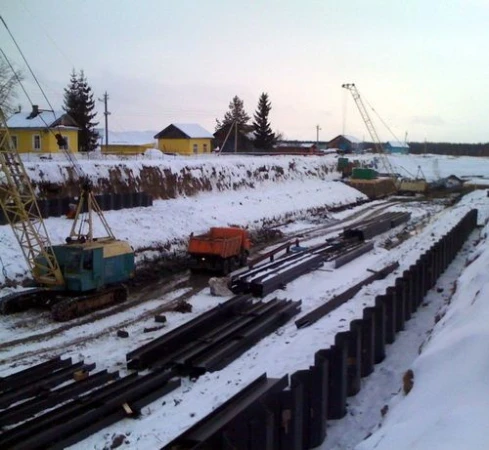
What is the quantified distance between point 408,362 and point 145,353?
18.8 ft

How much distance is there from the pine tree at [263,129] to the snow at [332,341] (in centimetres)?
5059

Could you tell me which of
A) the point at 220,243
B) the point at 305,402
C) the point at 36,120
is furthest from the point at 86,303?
the point at 36,120

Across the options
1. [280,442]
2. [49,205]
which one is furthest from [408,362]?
[49,205]

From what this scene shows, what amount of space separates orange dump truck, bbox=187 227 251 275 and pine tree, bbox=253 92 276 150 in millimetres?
59894

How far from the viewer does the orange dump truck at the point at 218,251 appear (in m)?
22.9

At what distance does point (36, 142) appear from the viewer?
47438 mm

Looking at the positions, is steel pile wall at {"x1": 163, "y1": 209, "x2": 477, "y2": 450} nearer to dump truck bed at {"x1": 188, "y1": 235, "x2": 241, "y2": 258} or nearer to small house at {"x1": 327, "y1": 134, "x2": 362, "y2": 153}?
dump truck bed at {"x1": 188, "y1": 235, "x2": 241, "y2": 258}

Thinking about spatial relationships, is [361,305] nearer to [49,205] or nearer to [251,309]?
[251,309]

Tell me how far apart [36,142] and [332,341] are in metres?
41.2

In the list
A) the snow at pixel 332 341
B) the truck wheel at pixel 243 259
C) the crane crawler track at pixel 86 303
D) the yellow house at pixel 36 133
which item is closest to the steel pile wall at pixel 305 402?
the snow at pixel 332 341

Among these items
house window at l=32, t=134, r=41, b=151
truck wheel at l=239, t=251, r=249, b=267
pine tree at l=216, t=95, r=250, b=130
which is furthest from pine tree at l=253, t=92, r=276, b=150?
truck wheel at l=239, t=251, r=249, b=267

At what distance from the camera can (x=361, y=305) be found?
1545 centimetres

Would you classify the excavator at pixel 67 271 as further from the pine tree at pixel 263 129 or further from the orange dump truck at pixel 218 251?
the pine tree at pixel 263 129

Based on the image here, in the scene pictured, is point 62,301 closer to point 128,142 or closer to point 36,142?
point 36,142
